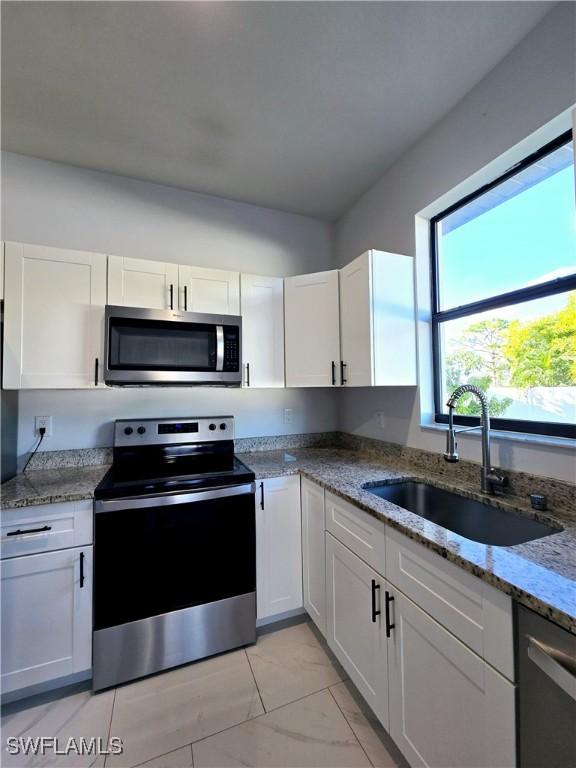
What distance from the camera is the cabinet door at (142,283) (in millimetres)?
1797

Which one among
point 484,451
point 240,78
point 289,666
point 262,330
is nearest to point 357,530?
point 484,451

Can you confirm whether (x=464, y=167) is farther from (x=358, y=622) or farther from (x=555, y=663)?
(x=358, y=622)

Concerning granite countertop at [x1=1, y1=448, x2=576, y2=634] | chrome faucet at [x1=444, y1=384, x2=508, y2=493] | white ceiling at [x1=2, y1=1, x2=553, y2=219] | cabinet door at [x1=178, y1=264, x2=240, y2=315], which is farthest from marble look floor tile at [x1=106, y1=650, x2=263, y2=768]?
white ceiling at [x1=2, y1=1, x2=553, y2=219]

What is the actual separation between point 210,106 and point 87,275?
3.57 ft

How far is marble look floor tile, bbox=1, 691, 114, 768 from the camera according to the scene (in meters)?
1.18

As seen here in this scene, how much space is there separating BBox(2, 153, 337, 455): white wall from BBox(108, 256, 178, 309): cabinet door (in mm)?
410

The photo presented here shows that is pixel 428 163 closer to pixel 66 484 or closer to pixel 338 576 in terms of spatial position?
pixel 338 576

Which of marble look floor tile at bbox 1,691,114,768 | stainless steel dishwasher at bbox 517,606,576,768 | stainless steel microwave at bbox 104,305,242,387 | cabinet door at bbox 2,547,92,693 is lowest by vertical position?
marble look floor tile at bbox 1,691,114,768

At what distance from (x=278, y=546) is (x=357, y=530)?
64cm

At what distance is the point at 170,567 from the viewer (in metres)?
1.53

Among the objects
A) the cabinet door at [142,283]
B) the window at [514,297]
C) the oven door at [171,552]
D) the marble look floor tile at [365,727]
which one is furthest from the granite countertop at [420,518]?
the cabinet door at [142,283]

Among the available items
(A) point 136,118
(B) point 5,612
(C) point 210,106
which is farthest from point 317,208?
(B) point 5,612

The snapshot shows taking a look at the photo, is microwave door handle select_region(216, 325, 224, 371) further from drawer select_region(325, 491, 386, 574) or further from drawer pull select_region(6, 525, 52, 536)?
drawer pull select_region(6, 525, 52, 536)

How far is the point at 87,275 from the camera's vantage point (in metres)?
1.75
